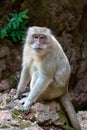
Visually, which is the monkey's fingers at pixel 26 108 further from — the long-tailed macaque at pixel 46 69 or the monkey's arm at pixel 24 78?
the monkey's arm at pixel 24 78

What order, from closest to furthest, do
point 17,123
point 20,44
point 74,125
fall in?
1. point 17,123
2. point 74,125
3. point 20,44

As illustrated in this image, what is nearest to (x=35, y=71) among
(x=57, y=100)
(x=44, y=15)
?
(x=57, y=100)

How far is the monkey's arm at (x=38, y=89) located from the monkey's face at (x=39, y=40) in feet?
1.51

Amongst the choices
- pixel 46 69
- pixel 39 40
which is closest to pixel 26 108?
pixel 46 69

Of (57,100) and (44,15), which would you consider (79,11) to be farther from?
(57,100)

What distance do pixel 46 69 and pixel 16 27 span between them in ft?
8.28

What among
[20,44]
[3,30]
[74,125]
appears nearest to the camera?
[74,125]

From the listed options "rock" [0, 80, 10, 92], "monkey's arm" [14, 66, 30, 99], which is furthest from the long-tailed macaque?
"rock" [0, 80, 10, 92]

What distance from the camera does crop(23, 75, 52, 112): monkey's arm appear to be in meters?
6.27

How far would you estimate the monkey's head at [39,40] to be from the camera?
6391mm

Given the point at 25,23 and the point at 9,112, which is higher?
the point at 25,23

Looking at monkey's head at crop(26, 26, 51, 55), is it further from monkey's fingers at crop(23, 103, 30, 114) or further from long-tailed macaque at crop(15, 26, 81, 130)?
monkey's fingers at crop(23, 103, 30, 114)

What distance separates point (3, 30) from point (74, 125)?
10.3 ft

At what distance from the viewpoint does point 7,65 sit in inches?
353
